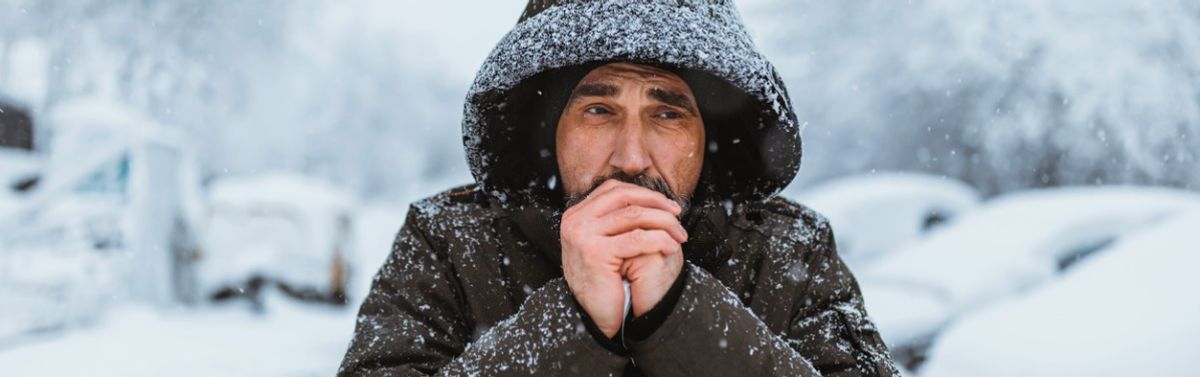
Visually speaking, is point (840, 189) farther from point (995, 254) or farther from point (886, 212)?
point (995, 254)

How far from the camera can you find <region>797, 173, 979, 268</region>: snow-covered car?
1110 cm

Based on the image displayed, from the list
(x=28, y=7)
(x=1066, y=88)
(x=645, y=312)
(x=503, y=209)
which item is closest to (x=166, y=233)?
(x=503, y=209)

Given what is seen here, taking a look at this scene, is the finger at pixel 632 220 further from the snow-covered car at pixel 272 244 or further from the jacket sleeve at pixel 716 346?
the snow-covered car at pixel 272 244

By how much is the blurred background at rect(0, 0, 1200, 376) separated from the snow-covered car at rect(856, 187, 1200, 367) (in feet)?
0.06

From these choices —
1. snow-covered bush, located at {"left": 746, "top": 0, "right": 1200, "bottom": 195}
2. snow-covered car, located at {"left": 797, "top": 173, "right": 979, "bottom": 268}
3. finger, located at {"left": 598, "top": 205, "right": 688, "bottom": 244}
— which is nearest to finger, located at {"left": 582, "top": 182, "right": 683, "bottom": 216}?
finger, located at {"left": 598, "top": 205, "right": 688, "bottom": 244}

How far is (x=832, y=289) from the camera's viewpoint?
5.73 feet

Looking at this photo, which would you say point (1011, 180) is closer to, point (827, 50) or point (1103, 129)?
point (1103, 129)

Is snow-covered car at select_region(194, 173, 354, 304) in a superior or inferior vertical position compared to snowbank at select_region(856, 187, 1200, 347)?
superior

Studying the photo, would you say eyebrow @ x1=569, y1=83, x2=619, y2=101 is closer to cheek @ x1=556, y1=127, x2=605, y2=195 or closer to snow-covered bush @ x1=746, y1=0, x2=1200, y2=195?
cheek @ x1=556, y1=127, x2=605, y2=195

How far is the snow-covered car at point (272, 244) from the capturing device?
9.51 metres

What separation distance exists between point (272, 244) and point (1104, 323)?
8375mm

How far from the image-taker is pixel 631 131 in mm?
1700

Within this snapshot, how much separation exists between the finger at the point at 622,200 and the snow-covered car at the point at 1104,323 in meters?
2.56

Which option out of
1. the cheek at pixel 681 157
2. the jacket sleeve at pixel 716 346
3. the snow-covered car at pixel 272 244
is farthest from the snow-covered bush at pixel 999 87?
the jacket sleeve at pixel 716 346
